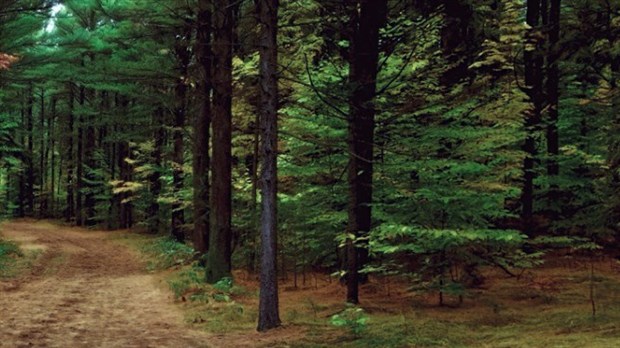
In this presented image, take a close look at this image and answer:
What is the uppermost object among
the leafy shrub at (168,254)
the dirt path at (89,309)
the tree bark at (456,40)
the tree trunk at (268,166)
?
the tree bark at (456,40)

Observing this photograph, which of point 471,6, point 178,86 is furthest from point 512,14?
point 178,86

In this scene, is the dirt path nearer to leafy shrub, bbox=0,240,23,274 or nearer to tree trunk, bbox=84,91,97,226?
leafy shrub, bbox=0,240,23,274

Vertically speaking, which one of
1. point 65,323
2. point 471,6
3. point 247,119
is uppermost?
point 471,6

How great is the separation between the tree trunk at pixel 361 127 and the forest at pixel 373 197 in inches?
1.6

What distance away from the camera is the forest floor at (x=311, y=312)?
737 centimetres

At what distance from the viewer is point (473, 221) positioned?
1011 cm

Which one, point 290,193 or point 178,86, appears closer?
point 290,193

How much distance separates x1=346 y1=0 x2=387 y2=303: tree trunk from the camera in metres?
9.66

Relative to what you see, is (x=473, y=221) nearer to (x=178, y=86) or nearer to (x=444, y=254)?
(x=444, y=254)

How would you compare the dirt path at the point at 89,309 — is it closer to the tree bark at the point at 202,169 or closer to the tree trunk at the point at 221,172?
the tree trunk at the point at 221,172

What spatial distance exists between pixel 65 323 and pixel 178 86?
15.7 metres

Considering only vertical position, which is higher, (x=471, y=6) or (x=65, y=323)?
(x=471, y=6)

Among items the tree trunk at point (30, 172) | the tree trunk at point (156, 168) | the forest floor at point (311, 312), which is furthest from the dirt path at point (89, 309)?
the tree trunk at point (30, 172)

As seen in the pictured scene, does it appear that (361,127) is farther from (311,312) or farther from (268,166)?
(311,312)
